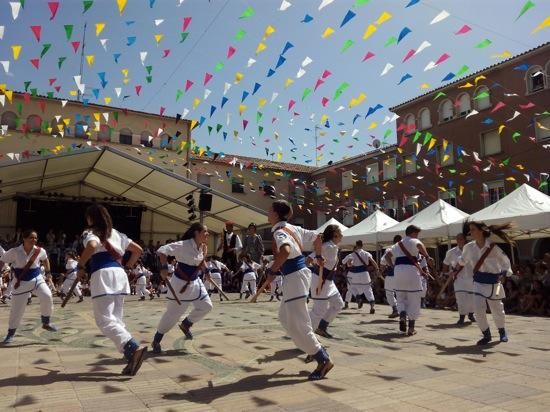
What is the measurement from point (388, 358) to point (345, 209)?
2787 cm

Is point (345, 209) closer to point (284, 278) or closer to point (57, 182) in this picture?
point (57, 182)

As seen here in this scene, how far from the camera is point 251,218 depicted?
82.8 feet

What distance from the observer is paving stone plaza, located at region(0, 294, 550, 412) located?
386cm

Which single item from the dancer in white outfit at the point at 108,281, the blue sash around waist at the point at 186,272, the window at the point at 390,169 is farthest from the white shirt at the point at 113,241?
the window at the point at 390,169

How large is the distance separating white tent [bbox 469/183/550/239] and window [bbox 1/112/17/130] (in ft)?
88.3

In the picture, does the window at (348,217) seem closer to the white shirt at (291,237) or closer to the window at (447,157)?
the window at (447,157)

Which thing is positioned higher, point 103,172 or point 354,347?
point 103,172

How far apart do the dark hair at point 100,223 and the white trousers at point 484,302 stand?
5368 mm

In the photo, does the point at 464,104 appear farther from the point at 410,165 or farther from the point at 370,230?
the point at 370,230

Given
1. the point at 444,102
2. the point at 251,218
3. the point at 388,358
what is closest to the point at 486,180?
the point at 444,102

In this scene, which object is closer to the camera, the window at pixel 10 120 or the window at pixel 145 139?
the window at pixel 10 120

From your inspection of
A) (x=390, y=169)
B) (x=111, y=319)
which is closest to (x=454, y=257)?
(x=111, y=319)

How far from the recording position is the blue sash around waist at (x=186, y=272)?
646cm

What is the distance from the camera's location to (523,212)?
1248 cm
